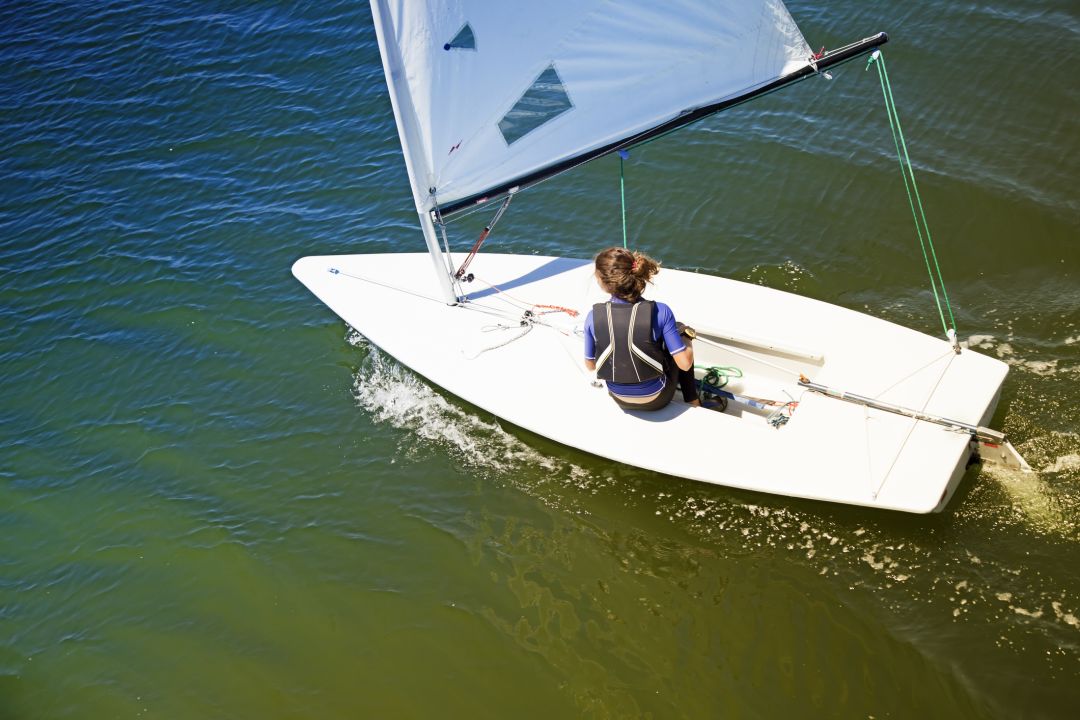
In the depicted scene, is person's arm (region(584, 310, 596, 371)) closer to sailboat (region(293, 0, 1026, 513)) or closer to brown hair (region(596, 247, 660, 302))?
brown hair (region(596, 247, 660, 302))

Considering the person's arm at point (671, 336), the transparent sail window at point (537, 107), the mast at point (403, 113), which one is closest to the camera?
the person's arm at point (671, 336)

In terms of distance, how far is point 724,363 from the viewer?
21.3ft

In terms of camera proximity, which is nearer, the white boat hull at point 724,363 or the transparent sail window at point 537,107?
the white boat hull at point 724,363

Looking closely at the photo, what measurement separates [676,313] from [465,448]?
2.04 metres

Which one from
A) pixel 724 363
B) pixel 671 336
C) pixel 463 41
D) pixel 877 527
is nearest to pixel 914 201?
pixel 724 363

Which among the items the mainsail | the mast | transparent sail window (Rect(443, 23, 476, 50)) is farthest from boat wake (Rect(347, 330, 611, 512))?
transparent sail window (Rect(443, 23, 476, 50))

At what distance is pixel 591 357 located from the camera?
5.80 metres

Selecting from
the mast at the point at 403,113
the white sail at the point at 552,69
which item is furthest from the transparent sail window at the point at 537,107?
the mast at the point at 403,113

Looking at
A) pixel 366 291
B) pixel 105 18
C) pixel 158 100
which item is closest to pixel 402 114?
pixel 366 291

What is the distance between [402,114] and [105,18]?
993 cm

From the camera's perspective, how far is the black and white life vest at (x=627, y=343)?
17.7 ft

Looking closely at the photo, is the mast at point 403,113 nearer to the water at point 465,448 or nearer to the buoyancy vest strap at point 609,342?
the water at point 465,448

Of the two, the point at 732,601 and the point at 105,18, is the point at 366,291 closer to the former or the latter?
the point at 732,601

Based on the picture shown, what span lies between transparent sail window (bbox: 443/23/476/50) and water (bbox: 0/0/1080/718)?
296 cm
